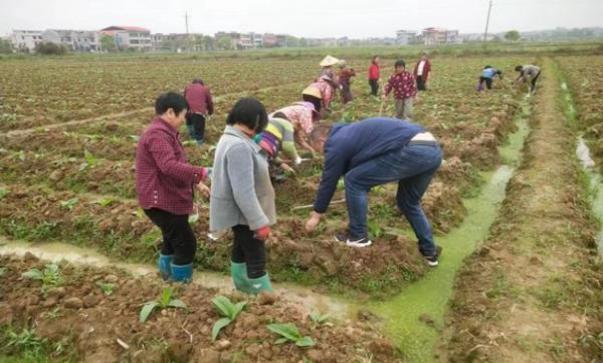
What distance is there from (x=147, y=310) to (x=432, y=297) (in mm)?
2452

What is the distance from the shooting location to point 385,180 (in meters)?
3.80

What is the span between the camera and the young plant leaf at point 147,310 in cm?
303

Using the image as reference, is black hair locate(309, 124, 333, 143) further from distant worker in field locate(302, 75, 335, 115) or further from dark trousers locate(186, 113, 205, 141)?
Result: dark trousers locate(186, 113, 205, 141)

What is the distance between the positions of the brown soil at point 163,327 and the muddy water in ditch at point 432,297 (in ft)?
0.98

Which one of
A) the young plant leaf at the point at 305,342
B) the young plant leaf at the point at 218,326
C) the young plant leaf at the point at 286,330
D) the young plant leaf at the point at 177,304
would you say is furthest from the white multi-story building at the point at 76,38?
the young plant leaf at the point at 305,342

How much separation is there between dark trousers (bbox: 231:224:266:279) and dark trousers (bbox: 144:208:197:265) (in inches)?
17.8

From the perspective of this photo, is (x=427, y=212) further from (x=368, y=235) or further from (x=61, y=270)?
(x=61, y=270)

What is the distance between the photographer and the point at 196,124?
862 cm

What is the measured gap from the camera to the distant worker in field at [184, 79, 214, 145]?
327 inches

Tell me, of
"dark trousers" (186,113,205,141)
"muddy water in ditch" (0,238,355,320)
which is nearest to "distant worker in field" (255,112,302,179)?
"muddy water in ditch" (0,238,355,320)

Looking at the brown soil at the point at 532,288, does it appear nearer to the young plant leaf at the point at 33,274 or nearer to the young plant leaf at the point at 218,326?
the young plant leaf at the point at 218,326

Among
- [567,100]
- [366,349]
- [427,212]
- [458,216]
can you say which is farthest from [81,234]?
[567,100]

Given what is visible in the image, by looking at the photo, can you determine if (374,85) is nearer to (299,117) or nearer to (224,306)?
(299,117)

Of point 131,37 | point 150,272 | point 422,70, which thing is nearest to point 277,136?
point 150,272
